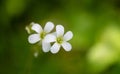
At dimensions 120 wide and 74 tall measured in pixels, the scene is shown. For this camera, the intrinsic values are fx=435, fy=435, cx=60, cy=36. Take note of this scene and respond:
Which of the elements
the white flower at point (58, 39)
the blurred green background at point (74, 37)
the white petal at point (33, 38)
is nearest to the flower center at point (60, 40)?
the white flower at point (58, 39)

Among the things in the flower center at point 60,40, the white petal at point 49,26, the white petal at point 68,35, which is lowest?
the flower center at point 60,40

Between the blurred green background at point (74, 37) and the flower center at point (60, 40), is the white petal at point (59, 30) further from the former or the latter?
the blurred green background at point (74, 37)

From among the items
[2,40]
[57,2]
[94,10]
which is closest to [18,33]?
[2,40]

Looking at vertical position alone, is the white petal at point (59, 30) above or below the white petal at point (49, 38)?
above

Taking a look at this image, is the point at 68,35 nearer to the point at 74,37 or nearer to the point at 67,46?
the point at 67,46

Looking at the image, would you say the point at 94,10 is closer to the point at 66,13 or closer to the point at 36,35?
the point at 66,13

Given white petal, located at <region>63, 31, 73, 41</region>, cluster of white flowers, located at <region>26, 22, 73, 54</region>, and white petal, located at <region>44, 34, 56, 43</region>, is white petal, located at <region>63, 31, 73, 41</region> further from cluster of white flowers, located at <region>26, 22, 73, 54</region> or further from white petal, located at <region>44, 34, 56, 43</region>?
white petal, located at <region>44, 34, 56, 43</region>
